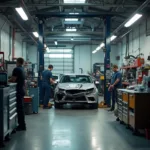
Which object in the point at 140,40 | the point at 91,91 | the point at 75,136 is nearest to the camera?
the point at 75,136

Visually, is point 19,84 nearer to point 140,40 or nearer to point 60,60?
point 140,40

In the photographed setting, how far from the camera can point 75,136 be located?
5668 millimetres

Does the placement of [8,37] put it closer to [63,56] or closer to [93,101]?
[93,101]

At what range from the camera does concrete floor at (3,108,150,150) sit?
4.86m

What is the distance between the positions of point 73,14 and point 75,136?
22.5 ft

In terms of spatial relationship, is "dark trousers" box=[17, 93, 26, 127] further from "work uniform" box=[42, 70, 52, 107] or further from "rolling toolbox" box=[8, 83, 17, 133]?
"work uniform" box=[42, 70, 52, 107]

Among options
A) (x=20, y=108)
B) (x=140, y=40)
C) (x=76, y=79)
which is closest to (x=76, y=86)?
(x=76, y=79)

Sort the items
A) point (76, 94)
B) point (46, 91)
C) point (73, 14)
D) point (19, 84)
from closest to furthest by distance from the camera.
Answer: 1. point (19, 84)
2. point (76, 94)
3. point (46, 91)
4. point (73, 14)

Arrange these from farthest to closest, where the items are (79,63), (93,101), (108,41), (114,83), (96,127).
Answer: (79,63) < (108,41) < (93,101) < (114,83) < (96,127)

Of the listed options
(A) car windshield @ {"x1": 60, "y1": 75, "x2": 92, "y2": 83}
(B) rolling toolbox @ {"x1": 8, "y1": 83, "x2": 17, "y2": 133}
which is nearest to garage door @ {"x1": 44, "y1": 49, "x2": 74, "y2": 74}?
(A) car windshield @ {"x1": 60, "y1": 75, "x2": 92, "y2": 83}

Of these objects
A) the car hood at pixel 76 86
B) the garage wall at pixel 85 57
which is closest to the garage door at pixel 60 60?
the garage wall at pixel 85 57

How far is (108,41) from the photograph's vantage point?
11.4 metres

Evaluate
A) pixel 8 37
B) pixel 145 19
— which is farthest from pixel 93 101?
pixel 8 37

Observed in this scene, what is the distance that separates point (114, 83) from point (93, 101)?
1.20 meters
